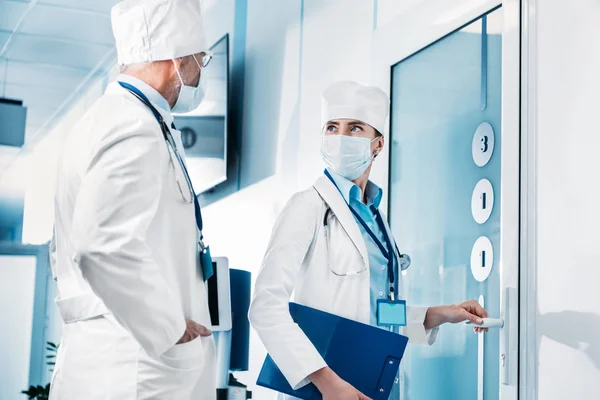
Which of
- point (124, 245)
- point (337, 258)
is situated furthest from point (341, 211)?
point (124, 245)

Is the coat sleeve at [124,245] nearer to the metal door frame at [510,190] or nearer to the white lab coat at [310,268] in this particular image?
the white lab coat at [310,268]

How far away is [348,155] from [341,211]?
188 millimetres

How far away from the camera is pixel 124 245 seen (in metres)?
1.31

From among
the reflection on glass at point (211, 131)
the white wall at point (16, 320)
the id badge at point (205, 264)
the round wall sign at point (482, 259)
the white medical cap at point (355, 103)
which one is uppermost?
the reflection on glass at point (211, 131)

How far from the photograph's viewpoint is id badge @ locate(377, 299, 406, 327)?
183 centimetres

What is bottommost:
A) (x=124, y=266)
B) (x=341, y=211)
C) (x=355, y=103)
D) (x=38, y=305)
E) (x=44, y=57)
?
(x=38, y=305)

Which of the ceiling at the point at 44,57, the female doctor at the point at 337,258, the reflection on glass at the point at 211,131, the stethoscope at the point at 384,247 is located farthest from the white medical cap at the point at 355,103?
the ceiling at the point at 44,57

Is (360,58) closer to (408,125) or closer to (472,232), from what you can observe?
(408,125)

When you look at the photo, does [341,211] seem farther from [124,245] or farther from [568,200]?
[124,245]

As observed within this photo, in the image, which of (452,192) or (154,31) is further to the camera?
(452,192)

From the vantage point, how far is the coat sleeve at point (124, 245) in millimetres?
1309

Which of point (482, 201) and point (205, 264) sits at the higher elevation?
point (482, 201)

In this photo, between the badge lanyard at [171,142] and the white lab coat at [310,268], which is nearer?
the badge lanyard at [171,142]

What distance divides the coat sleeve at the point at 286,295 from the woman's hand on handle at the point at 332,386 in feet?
0.06
